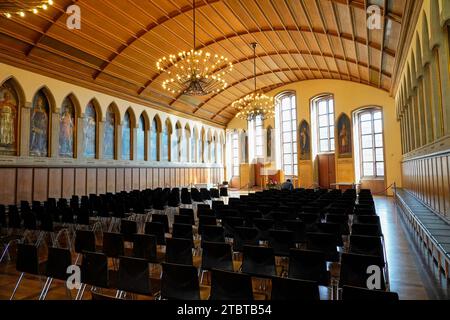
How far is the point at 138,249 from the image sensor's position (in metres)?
5.00

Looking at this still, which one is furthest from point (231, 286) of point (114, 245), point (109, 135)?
point (109, 135)

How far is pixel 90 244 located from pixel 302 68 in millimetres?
19563

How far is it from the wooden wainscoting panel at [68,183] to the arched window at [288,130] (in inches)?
680

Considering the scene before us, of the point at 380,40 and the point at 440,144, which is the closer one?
the point at 440,144

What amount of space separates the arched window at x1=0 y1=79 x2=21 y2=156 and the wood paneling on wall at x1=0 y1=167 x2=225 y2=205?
0.89 meters

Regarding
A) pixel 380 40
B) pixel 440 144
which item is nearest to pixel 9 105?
pixel 440 144

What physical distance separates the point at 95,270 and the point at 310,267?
280 cm

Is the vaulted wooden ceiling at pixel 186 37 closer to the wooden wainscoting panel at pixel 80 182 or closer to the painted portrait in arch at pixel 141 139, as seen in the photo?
the painted portrait in arch at pixel 141 139

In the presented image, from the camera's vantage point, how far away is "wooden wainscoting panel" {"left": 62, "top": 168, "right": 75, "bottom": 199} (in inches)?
537

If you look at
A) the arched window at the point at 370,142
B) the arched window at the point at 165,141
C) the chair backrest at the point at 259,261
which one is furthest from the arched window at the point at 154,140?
the chair backrest at the point at 259,261

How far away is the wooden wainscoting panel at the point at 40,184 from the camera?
40.7 feet

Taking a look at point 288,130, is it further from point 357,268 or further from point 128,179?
point 357,268

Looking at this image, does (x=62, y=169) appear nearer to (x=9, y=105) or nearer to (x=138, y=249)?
(x=9, y=105)

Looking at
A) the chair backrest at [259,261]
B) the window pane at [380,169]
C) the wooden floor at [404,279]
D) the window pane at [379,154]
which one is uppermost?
the window pane at [379,154]
